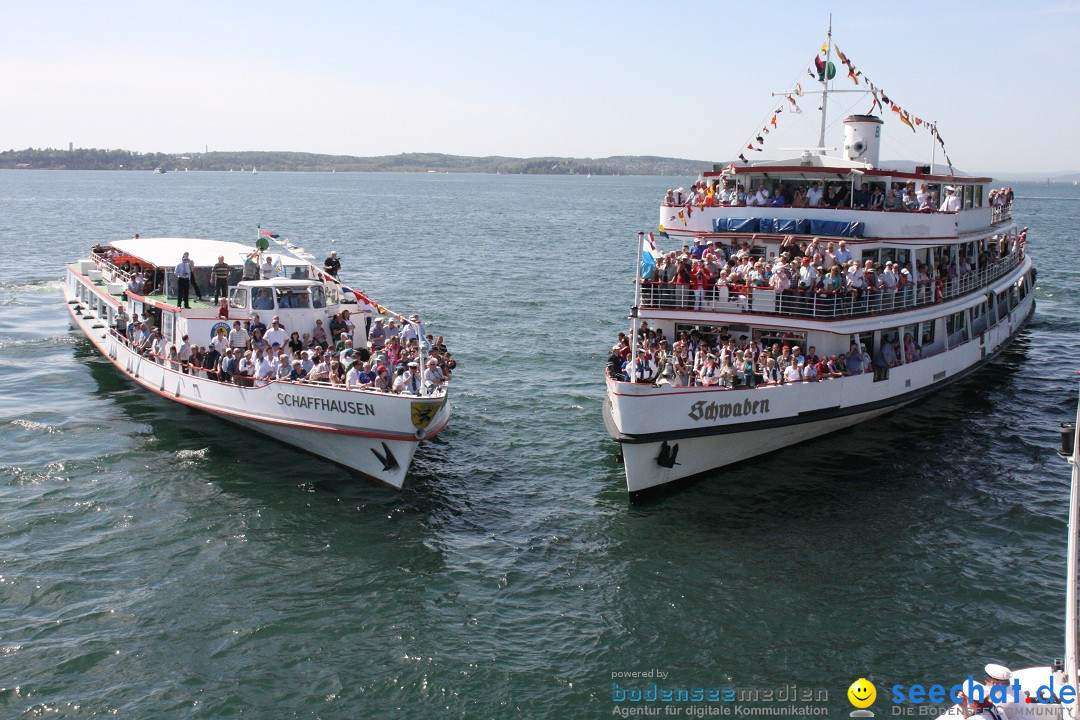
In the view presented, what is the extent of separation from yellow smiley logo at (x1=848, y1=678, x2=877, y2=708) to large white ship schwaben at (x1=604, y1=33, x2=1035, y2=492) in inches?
277

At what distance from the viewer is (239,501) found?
20.1m

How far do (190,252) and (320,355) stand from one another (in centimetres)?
1130

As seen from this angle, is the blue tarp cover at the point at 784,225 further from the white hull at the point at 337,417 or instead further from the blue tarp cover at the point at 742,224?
the white hull at the point at 337,417

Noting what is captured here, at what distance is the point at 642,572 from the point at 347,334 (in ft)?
36.4

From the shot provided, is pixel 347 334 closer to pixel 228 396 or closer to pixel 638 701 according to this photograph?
pixel 228 396

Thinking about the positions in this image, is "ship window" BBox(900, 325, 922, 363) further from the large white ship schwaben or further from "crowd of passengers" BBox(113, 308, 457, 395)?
"crowd of passengers" BBox(113, 308, 457, 395)

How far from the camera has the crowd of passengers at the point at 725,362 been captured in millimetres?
20656

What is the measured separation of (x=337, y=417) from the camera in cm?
2072

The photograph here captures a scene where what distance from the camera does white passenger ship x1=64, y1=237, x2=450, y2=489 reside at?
20.3m

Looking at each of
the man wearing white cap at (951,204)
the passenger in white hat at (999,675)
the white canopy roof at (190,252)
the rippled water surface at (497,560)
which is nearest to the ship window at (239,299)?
the white canopy roof at (190,252)

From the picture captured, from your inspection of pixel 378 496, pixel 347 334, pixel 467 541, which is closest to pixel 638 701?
pixel 467 541

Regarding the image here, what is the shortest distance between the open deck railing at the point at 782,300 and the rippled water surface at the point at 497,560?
3566mm

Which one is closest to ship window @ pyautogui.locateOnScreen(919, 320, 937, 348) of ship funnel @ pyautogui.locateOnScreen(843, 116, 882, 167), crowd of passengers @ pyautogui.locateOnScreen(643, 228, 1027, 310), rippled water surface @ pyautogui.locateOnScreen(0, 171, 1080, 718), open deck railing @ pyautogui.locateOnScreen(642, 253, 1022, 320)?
crowd of passengers @ pyautogui.locateOnScreen(643, 228, 1027, 310)

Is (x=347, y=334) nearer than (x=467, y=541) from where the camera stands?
No
